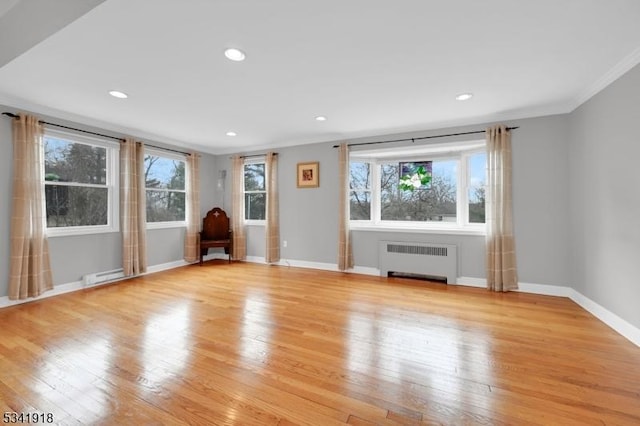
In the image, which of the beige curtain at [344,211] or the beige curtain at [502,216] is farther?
the beige curtain at [344,211]

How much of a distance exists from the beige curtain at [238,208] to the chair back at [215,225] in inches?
7.2

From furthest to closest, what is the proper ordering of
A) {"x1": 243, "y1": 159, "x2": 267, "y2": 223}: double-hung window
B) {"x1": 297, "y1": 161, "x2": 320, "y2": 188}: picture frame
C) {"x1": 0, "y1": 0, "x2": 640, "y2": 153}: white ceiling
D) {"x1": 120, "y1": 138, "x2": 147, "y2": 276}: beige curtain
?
{"x1": 243, "y1": 159, "x2": 267, "y2": 223}: double-hung window < {"x1": 297, "y1": 161, "x2": 320, "y2": 188}: picture frame < {"x1": 120, "y1": 138, "x2": 147, "y2": 276}: beige curtain < {"x1": 0, "y1": 0, "x2": 640, "y2": 153}: white ceiling

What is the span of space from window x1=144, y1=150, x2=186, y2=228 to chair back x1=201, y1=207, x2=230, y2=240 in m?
0.44

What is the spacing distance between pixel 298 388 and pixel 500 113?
3.97 meters

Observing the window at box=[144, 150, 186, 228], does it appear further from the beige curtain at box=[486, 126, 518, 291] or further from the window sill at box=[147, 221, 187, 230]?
the beige curtain at box=[486, 126, 518, 291]

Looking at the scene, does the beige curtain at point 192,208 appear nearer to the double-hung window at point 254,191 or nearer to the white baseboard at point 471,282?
the double-hung window at point 254,191

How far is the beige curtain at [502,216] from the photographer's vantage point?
11.8ft

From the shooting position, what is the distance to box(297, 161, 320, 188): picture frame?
16.2ft

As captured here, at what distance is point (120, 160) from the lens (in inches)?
166

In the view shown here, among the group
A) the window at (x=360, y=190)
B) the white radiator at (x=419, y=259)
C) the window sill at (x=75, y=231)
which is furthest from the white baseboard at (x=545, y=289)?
the window sill at (x=75, y=231)

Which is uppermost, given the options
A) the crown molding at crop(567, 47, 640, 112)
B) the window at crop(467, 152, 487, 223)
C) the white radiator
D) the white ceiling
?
the white ceiling

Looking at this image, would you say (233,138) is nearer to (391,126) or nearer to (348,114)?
(348,114)

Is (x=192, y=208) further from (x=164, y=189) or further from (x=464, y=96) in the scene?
(x=464, y=96)

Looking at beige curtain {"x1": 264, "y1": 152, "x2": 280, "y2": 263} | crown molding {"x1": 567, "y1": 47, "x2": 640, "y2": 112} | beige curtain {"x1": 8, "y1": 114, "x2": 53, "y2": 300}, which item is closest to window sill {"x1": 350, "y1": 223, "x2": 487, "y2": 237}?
beige curtain {"x1": 264, "y1": 152, "x2": 280, "y2": 263}
